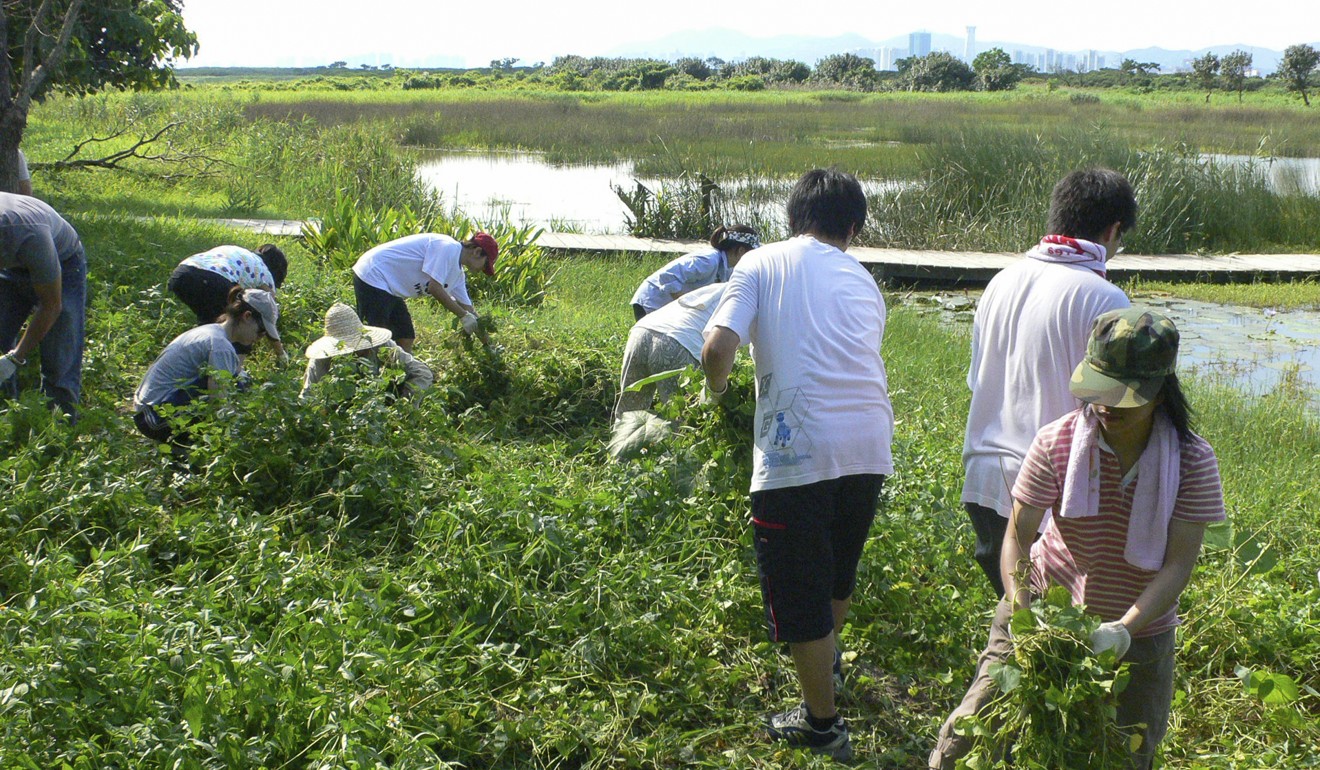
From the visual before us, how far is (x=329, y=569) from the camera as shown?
11.7ft

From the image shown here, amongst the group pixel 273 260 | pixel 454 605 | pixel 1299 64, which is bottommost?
pixel 454 605

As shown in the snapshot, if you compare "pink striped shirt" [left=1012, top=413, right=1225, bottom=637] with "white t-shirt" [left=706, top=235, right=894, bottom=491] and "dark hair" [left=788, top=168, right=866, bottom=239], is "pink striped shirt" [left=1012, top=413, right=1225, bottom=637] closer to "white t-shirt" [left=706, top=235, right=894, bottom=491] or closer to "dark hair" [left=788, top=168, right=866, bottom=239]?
"white t-shirt" [left=706, top=235, right=894, bottom=491]

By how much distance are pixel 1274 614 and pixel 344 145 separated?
556 inches

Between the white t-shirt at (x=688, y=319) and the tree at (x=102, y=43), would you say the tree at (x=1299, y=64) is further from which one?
the white t-shirt at (x=688, y=319)

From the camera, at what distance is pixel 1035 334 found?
2789 millimetres

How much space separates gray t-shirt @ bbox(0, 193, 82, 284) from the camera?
4359 millimetres

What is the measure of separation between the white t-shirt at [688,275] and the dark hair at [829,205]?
2.68 metres

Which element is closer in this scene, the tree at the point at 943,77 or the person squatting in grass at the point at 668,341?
the person squatting in grass at the point at 668,341

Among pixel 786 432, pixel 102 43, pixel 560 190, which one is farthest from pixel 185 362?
pixel 560 190

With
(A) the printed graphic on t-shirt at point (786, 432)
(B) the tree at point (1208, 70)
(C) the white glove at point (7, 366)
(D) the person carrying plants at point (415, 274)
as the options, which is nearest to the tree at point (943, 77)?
(B) the tree at point (1208, 70)

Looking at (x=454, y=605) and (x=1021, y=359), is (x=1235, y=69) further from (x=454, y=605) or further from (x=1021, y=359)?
(x=454, y=605)

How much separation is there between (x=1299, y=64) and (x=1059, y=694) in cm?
5629

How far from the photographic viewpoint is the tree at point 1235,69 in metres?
54.5

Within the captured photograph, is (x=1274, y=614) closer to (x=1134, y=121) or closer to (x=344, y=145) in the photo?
(x=344, y=145)
